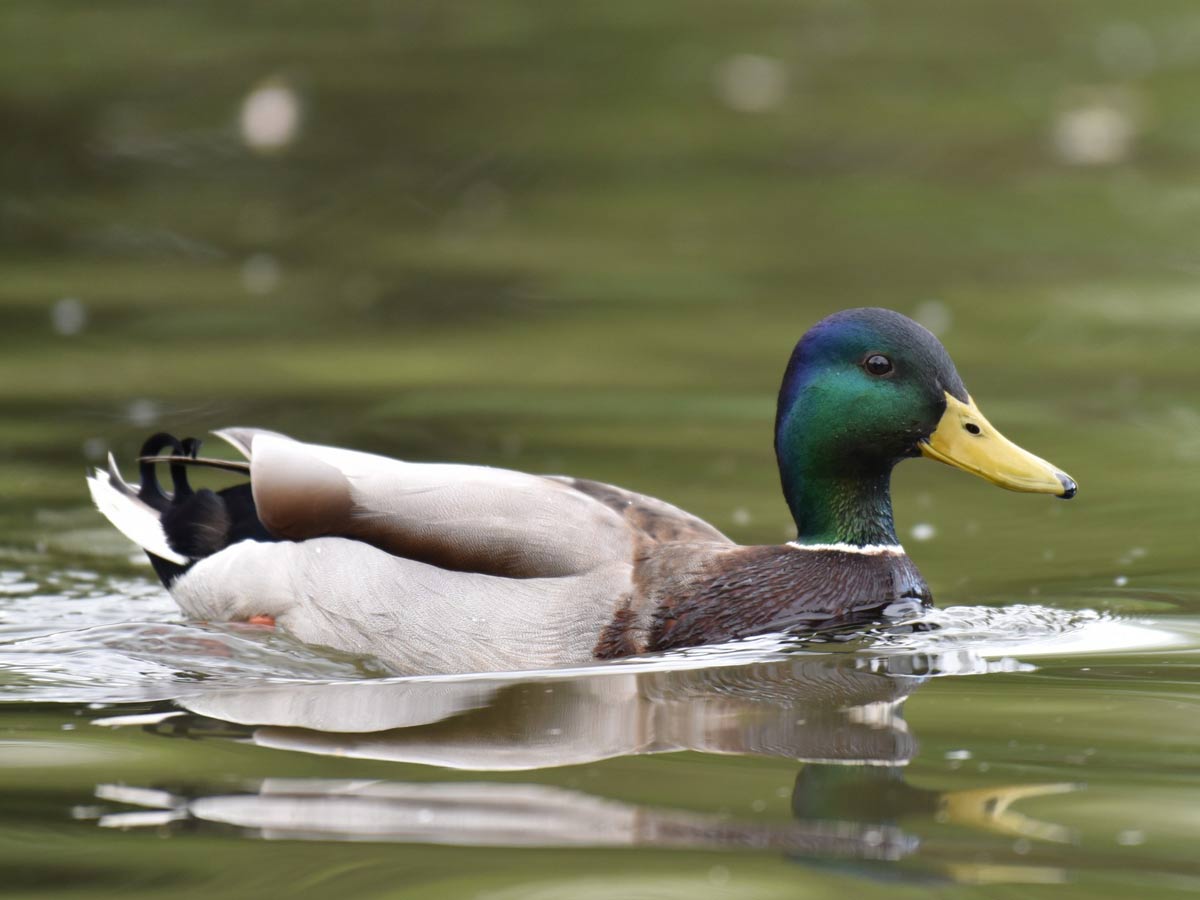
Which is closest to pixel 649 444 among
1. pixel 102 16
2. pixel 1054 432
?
pixel 1054 432

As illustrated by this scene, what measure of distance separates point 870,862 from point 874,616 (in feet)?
6.82

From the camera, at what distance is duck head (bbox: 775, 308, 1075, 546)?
20.3ft

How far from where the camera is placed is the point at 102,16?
16.8 meters

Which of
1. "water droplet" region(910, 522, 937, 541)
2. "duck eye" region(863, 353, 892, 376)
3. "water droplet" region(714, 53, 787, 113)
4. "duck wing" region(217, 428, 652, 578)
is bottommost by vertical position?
"duck wing" region(217, 428, 652, 578)

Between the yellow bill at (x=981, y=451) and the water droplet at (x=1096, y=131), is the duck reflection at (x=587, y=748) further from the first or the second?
the water droplet at (x=1096, y=131)

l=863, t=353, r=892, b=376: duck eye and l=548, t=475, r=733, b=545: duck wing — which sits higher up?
l=863, t=353, r=892, b=376: duck eye

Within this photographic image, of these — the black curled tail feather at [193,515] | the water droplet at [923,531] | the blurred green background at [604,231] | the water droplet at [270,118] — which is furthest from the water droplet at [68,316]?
the water droplet at [923,531]

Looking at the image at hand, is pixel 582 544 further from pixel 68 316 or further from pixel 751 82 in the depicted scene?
pixel 751 82

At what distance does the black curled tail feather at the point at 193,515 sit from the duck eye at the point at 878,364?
1893 millimetres

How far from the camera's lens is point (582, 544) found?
603cm

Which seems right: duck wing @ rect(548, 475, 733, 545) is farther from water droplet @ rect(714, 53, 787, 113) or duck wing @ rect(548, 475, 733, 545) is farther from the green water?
water droplet @ rect(714, 53, 787, 113)

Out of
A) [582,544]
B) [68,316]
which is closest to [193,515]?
[582,544]

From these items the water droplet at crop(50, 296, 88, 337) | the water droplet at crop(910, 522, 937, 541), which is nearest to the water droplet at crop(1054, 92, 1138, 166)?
the water droplet at crop(50, 296, 88, 337)

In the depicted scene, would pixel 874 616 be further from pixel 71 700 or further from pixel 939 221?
pixel 939 221
